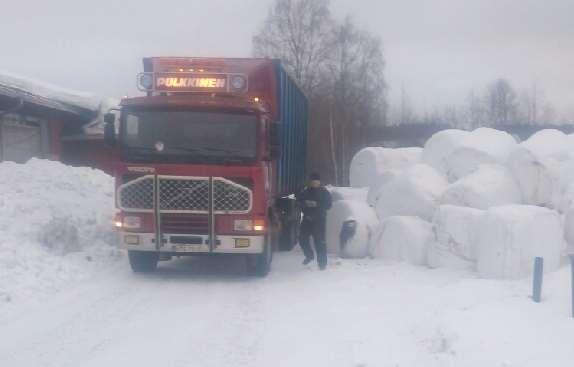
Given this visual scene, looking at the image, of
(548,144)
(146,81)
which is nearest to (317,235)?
(146,81)

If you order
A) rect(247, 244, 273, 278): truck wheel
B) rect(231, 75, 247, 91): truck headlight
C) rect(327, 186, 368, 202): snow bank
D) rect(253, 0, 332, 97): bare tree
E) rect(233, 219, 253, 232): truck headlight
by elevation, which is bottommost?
rect(247, 244, 273, 278): truck wheel

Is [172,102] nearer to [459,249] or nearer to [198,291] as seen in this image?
[198,291]

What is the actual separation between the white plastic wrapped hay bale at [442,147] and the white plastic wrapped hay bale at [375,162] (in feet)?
6.23

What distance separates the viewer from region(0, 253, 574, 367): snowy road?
23.3ft

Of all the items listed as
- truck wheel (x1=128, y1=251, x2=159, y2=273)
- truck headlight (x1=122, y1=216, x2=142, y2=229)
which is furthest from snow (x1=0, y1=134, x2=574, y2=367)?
truck headlight (x1=122, y1=216, x2=142, y2=229)

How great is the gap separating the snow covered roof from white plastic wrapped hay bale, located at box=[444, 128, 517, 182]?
1116 centimetres

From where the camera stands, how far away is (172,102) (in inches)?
452

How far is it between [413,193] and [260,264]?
3.46 metres

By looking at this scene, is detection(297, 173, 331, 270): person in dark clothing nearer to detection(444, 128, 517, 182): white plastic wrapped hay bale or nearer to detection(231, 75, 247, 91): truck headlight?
detection(231, 75, 247, 91): truck headlight

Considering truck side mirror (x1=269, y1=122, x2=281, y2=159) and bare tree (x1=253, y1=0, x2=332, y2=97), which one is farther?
bare tree (x1=253, y1=0, x2=332, y2=97)

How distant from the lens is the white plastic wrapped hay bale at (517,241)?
10625mm

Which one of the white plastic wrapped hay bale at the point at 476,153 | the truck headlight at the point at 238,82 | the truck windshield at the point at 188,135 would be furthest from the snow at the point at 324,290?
the truck headlight at the point at 238,82

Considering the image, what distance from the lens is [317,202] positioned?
42.9 ft

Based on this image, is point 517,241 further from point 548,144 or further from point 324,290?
point 548,144
